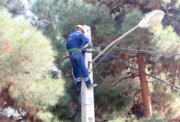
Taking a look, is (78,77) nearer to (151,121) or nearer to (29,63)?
(29,63)

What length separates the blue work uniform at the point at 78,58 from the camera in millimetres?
4277

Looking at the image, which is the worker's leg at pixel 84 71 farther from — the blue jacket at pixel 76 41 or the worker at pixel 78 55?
the blue jacket at pixel 76 41

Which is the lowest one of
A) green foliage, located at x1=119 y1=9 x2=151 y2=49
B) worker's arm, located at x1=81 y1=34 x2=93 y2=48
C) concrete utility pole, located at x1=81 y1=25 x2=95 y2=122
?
concrete utility pole, located at x1=81 y1=25 x2=95 y2=122

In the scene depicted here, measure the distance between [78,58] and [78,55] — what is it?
0.06m

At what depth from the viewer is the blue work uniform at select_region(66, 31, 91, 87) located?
168 inches

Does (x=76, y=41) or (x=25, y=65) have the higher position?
(x=76, y=41)

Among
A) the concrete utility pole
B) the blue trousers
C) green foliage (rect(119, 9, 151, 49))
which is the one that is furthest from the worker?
green foliage (rect(119, 9, 151, 49))

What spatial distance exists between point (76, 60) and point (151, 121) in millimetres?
2658

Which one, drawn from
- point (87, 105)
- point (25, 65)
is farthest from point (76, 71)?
point (25, 65)

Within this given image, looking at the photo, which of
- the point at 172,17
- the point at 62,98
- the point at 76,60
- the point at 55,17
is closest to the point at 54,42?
the point at 55,17

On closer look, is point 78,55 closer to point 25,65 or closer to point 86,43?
point 86,43

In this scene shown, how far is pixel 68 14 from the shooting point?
6.96m

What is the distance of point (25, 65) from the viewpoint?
4027 millimetres

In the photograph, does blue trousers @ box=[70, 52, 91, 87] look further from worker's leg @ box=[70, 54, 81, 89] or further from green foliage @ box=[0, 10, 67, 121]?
green foliage @ box=[0, 10, 67, 121]
